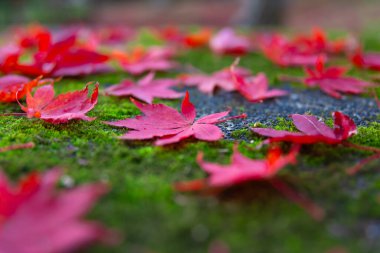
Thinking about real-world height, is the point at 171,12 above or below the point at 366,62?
below

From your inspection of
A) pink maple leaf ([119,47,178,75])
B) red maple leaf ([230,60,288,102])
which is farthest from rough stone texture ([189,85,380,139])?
pink maple leaf ([119,47,178,75])

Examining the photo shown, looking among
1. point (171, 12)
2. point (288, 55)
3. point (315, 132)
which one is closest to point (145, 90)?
point (315, 132)

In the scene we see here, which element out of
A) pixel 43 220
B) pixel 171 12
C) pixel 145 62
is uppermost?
pixel 43 220

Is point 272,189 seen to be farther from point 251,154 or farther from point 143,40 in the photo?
point 143,40

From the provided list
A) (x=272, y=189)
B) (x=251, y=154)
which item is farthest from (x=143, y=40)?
(x=272, y=189)

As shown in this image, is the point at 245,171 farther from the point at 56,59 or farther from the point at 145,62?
the point at 145,62

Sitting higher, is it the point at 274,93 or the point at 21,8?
the point at 274,93
